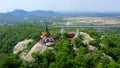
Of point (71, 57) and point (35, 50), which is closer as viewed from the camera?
point (71, 57)

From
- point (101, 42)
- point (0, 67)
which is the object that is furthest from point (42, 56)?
point (101, 42)

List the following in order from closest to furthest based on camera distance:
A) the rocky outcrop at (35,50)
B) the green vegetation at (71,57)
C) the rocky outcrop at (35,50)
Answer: the green vegetation at (71,57) → the rocky outcrop at (35,50) → the rocky outcrop at (35,50)

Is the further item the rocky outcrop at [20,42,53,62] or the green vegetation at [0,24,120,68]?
the rocky outcrop at [20,42,53,62]

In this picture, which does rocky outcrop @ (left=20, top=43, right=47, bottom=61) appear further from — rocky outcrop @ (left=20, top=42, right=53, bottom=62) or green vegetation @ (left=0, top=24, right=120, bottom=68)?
green vegetation @ (left=0, top=24, right=120, bottom=68)

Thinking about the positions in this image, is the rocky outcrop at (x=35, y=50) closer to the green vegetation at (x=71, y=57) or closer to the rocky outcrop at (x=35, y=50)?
the rocky outcrop at (x=35, y=50)

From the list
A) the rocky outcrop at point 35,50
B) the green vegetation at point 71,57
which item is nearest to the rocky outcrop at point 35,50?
the rocky outcrop at point 35,50

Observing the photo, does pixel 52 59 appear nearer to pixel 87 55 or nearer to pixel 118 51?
pixel 87 55

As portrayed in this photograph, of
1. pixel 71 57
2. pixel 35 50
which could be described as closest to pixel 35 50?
pixel 35 50

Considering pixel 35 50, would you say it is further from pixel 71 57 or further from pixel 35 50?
pixel 71 57

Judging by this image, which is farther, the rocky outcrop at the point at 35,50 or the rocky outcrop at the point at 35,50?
the rocky outcrop at the point at 35,50

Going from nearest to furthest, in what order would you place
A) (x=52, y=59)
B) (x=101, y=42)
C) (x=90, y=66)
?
(x=90, y=66) → (x=52, y=59) → (x=101, y=42)

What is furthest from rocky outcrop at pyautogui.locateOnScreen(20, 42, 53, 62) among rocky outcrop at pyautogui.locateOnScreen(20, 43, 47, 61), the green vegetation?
the green vegetation
